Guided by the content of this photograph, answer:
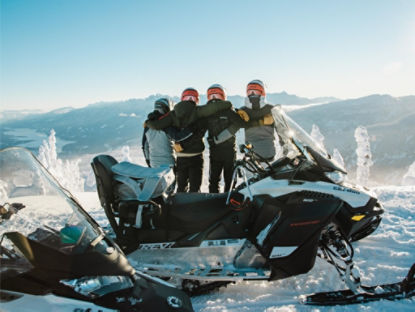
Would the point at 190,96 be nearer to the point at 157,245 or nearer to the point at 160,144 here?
the point at 160,144

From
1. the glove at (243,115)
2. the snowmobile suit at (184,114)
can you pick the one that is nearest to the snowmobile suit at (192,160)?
the snowmobile suit at (184,114)

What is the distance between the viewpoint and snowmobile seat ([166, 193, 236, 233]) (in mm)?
3160

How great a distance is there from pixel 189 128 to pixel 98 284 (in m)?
3.14

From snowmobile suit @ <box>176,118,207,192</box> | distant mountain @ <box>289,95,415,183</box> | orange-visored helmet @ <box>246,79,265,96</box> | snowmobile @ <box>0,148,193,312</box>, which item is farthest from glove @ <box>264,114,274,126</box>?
distant mountain @ <box>289,95,415,183</box>

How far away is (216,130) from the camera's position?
15.5 feet

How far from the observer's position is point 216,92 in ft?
15.9

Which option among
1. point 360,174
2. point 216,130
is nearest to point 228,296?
point 216,130

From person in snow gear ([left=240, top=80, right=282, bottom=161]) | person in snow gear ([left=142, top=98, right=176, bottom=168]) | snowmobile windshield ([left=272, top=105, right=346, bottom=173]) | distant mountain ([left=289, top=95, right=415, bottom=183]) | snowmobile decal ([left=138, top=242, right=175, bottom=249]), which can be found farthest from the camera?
distant mountain ([left=289, top=95, right=415, bottom=183])

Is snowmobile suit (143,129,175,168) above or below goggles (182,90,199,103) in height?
below

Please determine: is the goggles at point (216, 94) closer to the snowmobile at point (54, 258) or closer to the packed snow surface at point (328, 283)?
the packed snow surface at point (328, 283)

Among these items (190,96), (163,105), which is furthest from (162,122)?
(190,96)

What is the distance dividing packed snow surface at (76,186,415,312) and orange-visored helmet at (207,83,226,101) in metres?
2.73

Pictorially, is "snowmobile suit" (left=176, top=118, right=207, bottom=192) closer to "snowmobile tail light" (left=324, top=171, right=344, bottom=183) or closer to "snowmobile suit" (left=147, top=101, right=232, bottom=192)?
"snowmobile suit" (left=147, top=101, right=232, bottom=192)

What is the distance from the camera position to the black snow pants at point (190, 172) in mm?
4984
